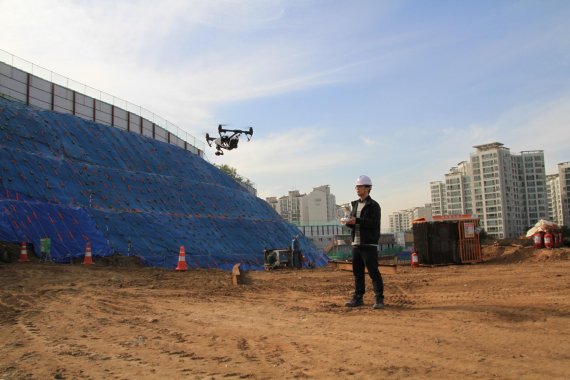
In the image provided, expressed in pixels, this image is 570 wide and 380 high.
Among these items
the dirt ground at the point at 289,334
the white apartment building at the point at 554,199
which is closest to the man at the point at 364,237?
the dirt ground at the point at 289,334

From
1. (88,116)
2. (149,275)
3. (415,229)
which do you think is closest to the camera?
(149,275)

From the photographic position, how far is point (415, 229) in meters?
17.7

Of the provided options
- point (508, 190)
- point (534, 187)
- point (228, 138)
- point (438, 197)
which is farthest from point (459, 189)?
point (228, 138)

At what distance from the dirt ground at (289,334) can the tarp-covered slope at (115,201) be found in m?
10.2

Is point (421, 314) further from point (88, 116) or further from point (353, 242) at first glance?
point (88, 116)

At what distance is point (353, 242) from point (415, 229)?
487 inches

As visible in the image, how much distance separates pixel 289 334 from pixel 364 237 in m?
2.14

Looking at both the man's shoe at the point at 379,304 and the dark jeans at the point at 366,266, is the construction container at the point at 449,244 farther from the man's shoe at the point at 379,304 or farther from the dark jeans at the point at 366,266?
the man's shoe at the point at 379,304

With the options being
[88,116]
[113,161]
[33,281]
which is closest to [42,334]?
[33,281]

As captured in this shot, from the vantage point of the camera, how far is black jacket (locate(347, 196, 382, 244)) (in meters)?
5.95

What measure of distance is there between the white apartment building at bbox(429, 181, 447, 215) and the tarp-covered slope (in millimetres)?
112487

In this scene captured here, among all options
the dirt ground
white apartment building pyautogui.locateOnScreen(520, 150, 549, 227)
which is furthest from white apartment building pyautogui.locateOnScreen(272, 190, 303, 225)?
the dirt ground

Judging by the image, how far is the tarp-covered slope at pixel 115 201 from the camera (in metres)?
17.0

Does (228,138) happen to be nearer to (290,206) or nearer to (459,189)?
(459,189)
